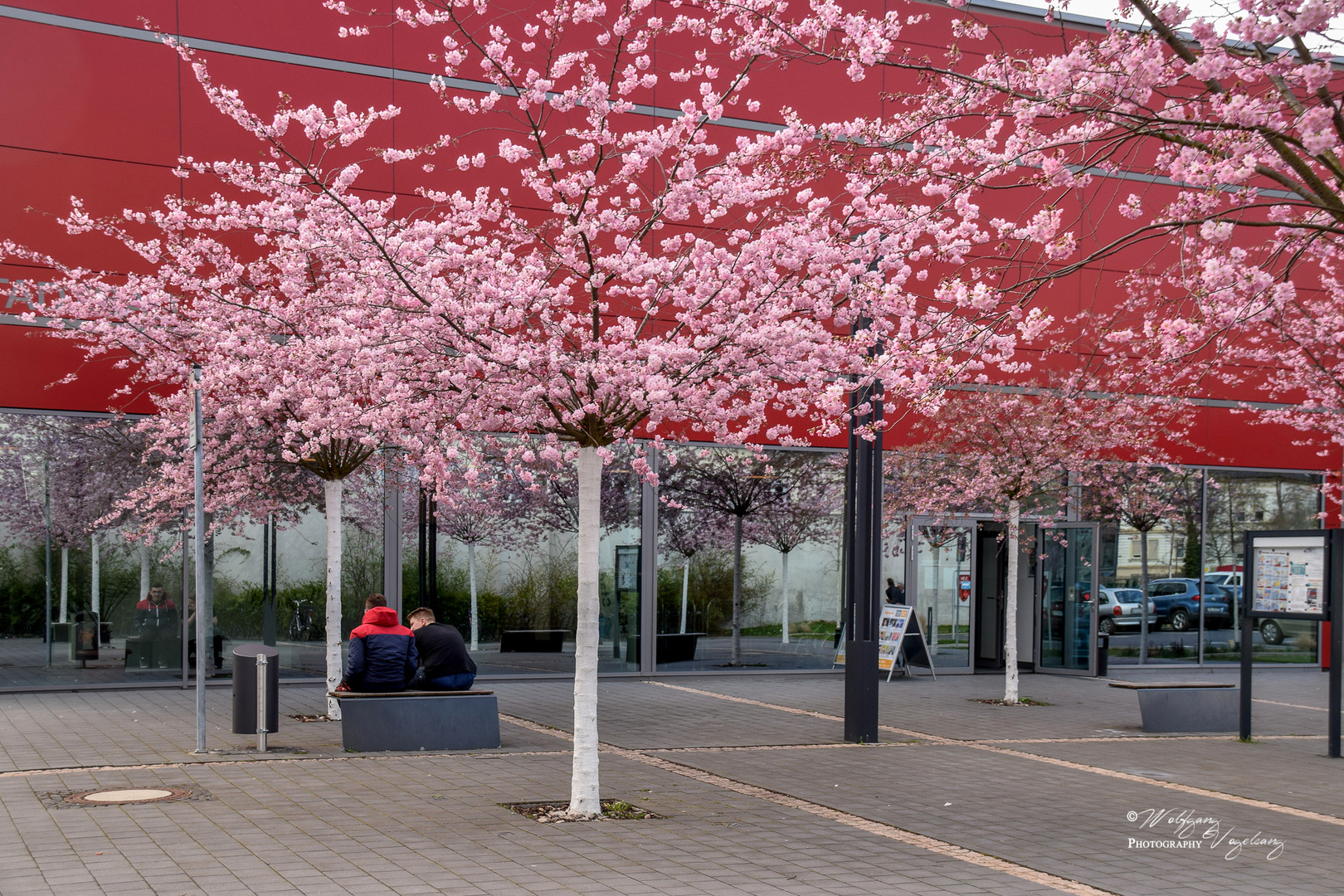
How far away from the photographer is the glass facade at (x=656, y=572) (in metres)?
15.7

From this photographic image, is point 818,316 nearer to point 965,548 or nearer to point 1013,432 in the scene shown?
point 1013,432

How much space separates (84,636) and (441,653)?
6685 millimetres

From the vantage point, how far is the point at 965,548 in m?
21.2

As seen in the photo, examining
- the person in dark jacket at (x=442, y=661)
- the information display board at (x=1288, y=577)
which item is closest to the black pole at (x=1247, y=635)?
the information display board at (x=1288, y=577)

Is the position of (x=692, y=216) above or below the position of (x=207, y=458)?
above

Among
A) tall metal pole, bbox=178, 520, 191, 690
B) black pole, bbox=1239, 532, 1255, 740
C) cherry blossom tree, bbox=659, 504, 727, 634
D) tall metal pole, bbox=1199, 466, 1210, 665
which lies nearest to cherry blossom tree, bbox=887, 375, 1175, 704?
cherry blossom tree, bbox=659, 504, 727, 634

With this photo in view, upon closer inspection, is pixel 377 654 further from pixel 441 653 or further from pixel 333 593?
pixel 333 593

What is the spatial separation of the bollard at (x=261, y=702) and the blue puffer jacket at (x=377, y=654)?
706 millimetres

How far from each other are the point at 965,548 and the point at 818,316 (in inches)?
458

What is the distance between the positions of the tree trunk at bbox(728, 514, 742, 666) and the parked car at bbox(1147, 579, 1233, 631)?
306 inches

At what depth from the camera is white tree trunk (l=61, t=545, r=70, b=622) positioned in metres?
Answer: 15.6

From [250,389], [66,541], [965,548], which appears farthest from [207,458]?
[965,548]

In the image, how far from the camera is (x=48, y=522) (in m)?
15.6
